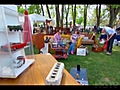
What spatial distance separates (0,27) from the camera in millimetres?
1021

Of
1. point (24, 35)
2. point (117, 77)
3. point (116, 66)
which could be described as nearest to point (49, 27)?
point (116, 66)

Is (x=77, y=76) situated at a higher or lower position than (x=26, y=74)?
lower

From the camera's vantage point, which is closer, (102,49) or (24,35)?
(24,35)

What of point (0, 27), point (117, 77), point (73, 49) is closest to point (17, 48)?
point (0, 27)

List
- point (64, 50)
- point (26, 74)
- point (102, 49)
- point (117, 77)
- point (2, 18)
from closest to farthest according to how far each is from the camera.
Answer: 1. point (2, 18)
2. point (26, 74)
3. point (117, 77)
4. point (64, 50)
5. point (102, 49)

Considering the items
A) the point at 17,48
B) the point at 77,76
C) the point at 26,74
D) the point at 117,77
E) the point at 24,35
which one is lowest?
the point at 117,77

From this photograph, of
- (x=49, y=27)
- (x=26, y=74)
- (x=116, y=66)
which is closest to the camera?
(x=26, y=74)

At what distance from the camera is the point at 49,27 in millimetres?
7672

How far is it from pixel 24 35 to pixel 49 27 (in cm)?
635

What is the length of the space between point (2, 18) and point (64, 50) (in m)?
2.97

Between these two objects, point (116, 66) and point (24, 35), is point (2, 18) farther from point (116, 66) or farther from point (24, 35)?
point (116, 66)
